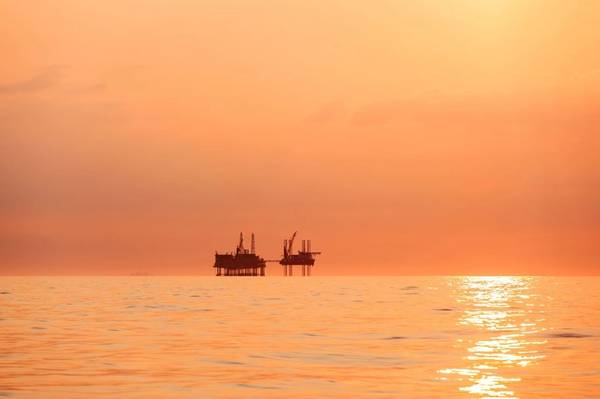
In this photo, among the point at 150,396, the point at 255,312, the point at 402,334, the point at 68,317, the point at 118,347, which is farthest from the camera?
the point at 255,312

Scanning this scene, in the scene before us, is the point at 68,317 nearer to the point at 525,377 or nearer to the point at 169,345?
the point at 169,345

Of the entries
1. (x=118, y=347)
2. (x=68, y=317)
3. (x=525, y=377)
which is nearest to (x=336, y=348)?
(x=118, y=347)

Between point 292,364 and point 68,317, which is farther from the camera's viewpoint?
point 68,317

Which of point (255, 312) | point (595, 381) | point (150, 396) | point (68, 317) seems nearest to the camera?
point (150, 396)

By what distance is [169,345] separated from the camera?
41406 mm

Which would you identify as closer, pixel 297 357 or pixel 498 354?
pixel 297 357

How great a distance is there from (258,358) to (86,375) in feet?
24.0

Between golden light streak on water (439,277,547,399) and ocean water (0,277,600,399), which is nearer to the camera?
ocean water (0,277,600,399)

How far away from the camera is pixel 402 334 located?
48.6 meters

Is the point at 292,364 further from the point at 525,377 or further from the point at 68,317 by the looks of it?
the point at 68,317

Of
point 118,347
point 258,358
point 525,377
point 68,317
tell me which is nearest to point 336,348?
point 258,358

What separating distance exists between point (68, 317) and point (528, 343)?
3029 cm

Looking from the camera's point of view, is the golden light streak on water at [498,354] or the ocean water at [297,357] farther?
the golden light streak on water at [498,354]

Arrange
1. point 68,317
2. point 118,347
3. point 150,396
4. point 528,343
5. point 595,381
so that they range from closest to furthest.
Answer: point 150,396 < point 595,381 < point 118,347 < point 528,343 < point 68,317
